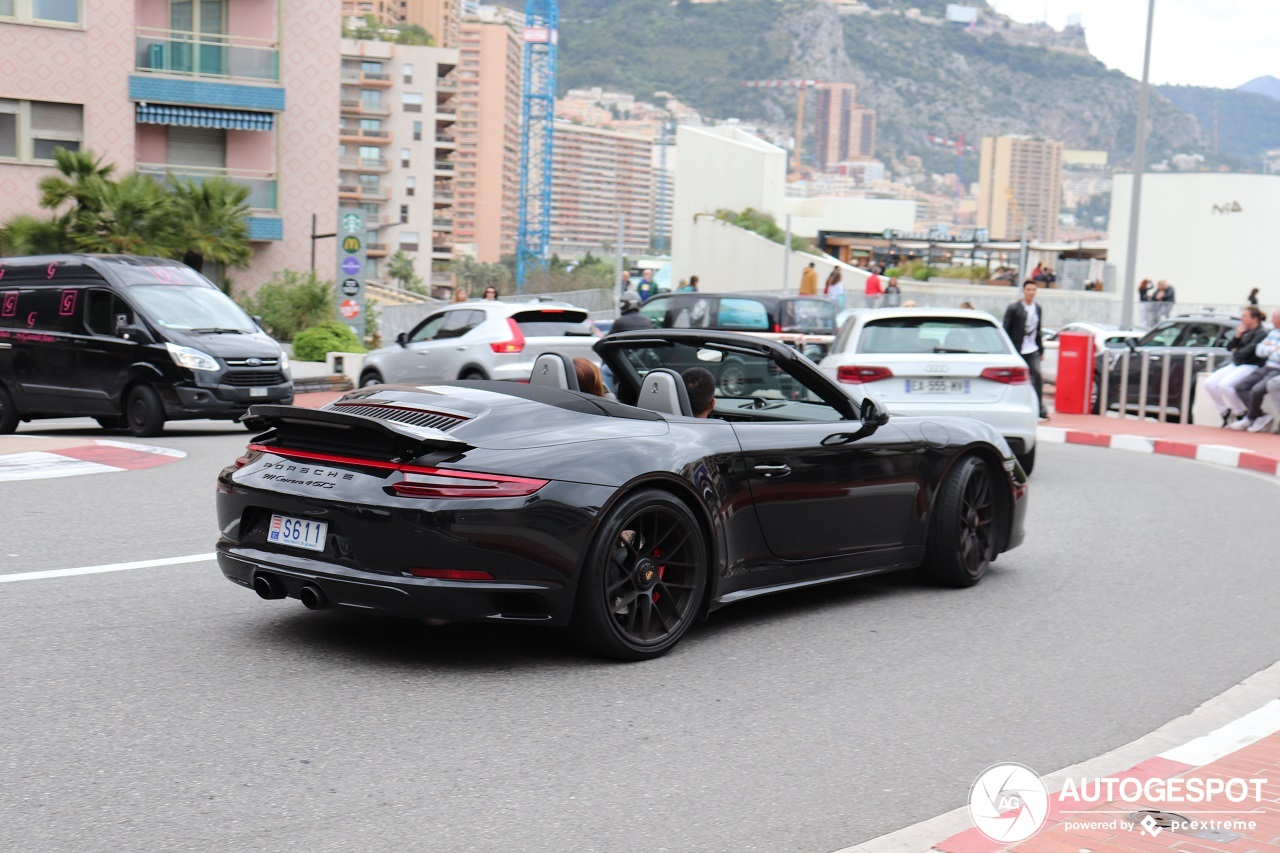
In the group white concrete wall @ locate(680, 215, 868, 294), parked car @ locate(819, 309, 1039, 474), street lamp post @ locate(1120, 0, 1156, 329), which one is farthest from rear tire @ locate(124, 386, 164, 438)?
white concrete wall @ locate(680, 215, 868, 294)

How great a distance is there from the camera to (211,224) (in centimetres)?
3050

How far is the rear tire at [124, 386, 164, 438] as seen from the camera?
15.6 meters

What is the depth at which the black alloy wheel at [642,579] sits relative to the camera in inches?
220

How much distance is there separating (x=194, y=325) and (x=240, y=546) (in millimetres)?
11213

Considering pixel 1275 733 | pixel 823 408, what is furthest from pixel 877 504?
pixel 1275 733

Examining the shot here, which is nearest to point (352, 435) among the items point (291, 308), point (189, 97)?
point (291, 308)

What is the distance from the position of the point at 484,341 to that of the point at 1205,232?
5297 cm

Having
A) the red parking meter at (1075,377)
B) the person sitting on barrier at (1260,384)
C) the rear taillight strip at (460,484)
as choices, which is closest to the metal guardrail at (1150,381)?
the red parking meter at (1075,377)

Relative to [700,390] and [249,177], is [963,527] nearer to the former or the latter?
[700,390]

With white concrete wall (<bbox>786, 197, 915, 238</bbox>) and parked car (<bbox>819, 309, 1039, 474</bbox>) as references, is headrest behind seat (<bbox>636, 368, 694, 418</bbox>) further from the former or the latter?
white concrete wall (<bbox>786, 197, 915, 238</bbox>)

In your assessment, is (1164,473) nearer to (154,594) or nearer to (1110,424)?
(1110,424)

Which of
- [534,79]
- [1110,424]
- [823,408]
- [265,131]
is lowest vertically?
[1110,424]

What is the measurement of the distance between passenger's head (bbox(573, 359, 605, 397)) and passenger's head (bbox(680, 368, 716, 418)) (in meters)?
0.42

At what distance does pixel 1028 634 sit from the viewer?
267 inches
